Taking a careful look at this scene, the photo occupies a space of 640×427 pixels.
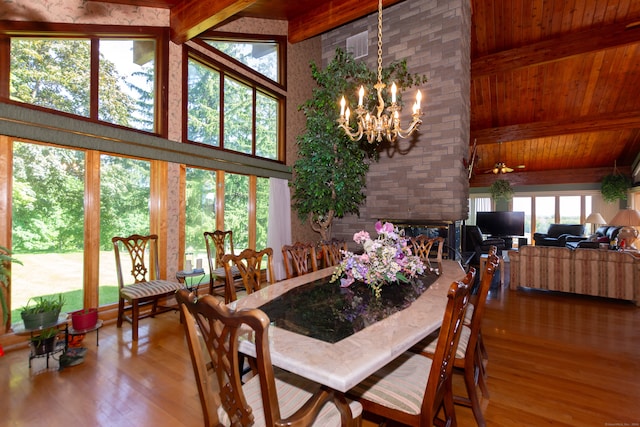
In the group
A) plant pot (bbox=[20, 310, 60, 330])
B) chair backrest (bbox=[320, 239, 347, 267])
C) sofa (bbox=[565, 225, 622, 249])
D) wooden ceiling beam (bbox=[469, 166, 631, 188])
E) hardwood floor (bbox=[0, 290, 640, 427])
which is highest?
wooden ceiling beam (bbox=[469, 166, 631, 188])

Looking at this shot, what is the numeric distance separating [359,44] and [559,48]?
363 cm

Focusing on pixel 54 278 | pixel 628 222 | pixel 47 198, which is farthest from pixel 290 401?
pixel 628 222

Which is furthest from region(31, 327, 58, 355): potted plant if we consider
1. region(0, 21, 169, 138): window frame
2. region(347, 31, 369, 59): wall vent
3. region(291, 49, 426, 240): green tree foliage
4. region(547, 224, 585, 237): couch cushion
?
region(547, 224, 585, 237): couch cushion

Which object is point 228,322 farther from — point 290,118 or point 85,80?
point 290,118

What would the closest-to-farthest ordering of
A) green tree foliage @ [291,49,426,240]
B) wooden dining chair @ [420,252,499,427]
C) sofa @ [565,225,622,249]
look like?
wooden dining chair @ [420,252,499,427], green tree foliage @ [291,49,426,240], sofa @ [565,225,622,249]

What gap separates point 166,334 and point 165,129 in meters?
2.39

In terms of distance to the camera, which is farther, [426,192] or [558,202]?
[558,202]

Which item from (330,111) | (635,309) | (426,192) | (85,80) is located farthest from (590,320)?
(85,80)

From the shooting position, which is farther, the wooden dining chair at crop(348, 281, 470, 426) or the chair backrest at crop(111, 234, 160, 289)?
the chair backrest at crop(111, 234, 160, 289)

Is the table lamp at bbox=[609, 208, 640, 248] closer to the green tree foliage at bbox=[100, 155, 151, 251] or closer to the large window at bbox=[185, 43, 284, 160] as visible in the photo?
the large window at bbox=[185, 43, 284, 160]

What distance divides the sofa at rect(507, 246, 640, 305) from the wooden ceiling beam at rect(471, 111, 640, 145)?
3.87 m

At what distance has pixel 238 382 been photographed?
0.95m

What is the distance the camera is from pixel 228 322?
860 millimetres

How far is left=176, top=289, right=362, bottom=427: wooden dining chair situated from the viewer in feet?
2.71
